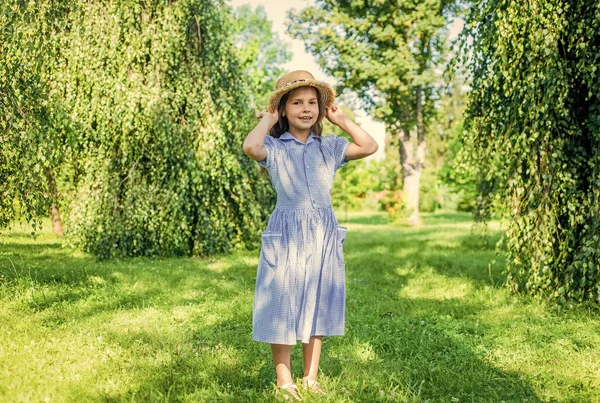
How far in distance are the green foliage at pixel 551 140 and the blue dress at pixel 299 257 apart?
2.72 meters

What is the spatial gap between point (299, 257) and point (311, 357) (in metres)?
0.52

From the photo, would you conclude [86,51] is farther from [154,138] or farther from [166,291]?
[166,291]

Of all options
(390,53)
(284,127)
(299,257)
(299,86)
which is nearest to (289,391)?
(299,257)

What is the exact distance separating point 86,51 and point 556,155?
19.4 ft

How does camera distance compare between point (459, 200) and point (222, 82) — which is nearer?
point (222, 82)

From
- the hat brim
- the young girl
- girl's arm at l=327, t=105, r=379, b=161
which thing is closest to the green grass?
the young girl

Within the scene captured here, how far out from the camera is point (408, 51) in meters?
18.3

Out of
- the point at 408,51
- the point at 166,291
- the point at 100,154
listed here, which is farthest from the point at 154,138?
the point at 408,51

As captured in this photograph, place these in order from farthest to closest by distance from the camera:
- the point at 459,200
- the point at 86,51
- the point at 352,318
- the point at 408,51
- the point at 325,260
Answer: the point at 459,200
the point at 408,51
the point at 86,51
the point at 352,318
the point at 325,260

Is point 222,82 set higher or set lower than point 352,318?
higher

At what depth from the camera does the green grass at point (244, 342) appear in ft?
10.3

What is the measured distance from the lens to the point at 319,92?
312 cm

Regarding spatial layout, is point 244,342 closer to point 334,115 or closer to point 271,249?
point 271,249

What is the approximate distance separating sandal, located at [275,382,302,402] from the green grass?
0.07m
